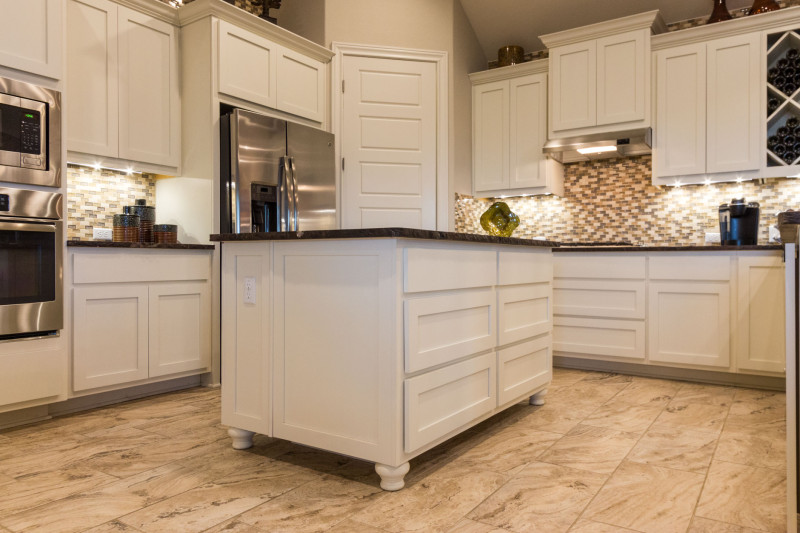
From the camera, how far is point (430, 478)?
6.41ft

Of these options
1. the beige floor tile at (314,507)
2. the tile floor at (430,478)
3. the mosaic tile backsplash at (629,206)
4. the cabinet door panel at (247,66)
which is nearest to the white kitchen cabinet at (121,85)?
the cabinet door panel at (247,66)

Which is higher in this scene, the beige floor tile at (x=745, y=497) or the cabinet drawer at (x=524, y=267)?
the cabinet drawer at (x=524, y=267)

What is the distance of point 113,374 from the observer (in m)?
2.95

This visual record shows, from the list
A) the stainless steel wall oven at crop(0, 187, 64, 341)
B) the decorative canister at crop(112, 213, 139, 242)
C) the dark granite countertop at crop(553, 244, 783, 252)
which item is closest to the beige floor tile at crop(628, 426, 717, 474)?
the dark granite countertop at crop(553, 244, 783, 252)

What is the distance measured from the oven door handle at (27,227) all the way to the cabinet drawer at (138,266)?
0.58 feet

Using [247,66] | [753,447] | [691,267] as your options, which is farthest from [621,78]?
[753,447]

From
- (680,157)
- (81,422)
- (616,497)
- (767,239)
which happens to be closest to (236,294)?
(81,422)

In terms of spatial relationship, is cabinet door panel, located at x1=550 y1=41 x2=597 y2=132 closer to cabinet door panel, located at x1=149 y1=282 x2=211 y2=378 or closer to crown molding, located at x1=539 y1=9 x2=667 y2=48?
crown molding, located at x1=539 y1=9 x2=667 y2=48

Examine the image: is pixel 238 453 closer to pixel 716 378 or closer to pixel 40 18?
pixel 40 18

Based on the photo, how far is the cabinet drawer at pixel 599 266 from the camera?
3.77 metres

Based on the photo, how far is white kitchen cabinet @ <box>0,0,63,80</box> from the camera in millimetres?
2533

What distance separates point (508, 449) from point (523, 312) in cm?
68

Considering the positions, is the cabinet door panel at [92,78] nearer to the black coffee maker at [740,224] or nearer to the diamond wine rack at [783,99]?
the black coffee maker at [740,224]

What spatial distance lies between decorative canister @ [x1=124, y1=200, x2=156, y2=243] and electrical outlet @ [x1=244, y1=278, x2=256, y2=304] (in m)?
1.51
